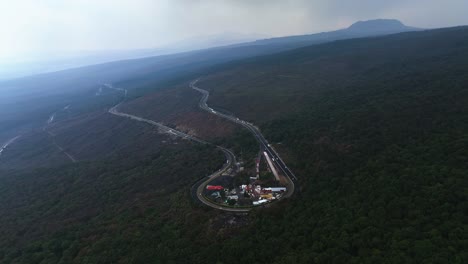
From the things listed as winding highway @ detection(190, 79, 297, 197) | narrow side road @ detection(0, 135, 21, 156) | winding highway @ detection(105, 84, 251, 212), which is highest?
winding highway @ detection(190, 79, 297, 197)

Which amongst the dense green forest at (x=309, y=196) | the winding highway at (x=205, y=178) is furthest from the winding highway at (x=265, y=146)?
the winding highway at (x=205, y=178)

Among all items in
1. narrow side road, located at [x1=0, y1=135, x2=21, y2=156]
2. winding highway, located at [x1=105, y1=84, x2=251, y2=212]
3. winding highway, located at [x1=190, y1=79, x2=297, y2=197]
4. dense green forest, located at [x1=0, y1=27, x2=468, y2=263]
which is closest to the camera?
dense green forest, located at [x1=0, y1=27, x2=468, y2=263]

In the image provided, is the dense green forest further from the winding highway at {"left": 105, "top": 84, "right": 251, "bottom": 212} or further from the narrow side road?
the narrow side road

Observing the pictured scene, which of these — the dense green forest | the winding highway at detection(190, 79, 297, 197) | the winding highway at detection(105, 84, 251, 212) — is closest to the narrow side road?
the dense green forest

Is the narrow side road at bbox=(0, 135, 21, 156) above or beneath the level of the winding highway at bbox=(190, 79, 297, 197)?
beneath

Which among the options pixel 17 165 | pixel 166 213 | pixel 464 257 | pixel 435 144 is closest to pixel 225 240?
pixel 166 213

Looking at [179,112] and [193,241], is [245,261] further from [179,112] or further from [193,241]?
[179,112]

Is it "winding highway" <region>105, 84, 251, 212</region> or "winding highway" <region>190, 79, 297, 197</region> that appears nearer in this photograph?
"winding highway" <region>105, 84, 251, 212</region>

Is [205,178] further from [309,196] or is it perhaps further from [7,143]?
[7,143]
